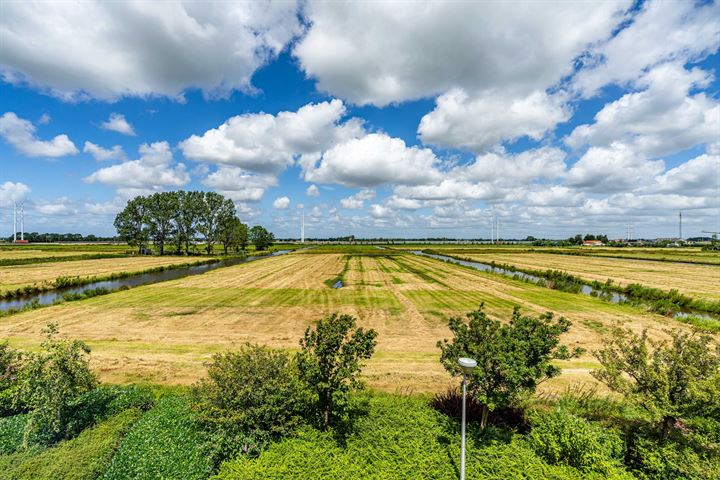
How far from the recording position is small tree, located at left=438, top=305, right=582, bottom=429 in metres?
9.35

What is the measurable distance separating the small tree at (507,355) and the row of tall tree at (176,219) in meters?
109

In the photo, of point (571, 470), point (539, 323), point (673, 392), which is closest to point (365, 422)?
point (571, 470)

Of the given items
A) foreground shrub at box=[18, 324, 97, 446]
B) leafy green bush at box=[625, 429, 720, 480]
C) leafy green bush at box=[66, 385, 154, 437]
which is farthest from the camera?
leafy green bush at box=[66, 385, 154, 437]

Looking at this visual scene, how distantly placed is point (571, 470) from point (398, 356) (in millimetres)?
10099

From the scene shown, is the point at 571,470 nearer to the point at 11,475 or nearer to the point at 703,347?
the point at 703,347

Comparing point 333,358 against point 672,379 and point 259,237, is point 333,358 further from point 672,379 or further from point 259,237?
point 259,237

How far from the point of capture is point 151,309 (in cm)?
2936

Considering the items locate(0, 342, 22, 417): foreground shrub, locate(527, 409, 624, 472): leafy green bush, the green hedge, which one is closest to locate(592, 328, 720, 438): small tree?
locate(527, 409, 624, 472): leafy green bush

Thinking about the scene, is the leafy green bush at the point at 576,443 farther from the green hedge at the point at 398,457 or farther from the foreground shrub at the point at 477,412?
the foreground shrub at the point at 477,412

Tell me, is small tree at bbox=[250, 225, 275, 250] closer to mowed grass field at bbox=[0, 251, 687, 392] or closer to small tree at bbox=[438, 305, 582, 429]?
mowed grass field at bbox=[0, 251, 687, 392]

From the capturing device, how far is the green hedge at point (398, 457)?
848cm

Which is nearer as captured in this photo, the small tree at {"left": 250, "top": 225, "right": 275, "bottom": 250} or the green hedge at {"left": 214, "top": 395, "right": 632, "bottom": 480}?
the green hedge at {"left": 214, "top": 395, "right": 632, "bottom": 480}

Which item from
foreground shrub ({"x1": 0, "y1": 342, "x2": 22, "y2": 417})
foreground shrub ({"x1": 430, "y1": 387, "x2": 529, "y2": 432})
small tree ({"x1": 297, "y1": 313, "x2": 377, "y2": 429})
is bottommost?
foreground shrub ({"x1": 430, "y1": 387, "x2": 529, "y2": 432})

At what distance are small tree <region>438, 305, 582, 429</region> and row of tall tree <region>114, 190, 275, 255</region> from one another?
109m
